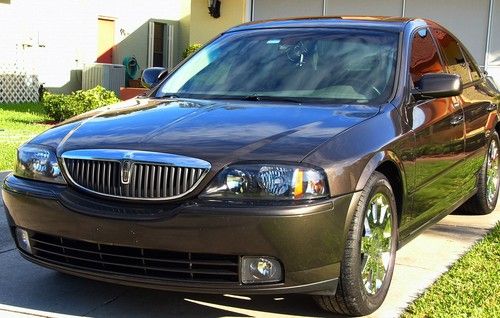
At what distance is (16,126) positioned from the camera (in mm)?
11828

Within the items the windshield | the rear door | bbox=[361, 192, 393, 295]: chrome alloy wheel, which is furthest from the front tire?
the windshield

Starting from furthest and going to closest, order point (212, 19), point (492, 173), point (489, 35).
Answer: point (212, 19), point (489, 35), point (492, 173)

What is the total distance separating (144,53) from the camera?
22.2m

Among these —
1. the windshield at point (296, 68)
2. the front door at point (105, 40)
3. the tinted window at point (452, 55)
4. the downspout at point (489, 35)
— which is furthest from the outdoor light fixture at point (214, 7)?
the windshield at point (296, 68)

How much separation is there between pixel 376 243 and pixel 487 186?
280 centimetres

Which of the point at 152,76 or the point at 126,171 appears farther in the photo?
the point at 152,76

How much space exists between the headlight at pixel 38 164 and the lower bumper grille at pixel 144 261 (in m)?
0.32

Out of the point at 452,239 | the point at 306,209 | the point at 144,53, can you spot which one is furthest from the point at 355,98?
the point at 144,53

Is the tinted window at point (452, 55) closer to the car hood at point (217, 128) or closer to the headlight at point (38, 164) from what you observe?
the car hood at point (217, 128)

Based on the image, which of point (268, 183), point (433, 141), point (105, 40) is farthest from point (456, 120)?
point (105, 40)

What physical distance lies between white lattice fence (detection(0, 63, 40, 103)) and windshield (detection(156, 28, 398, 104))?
13039 millimetres

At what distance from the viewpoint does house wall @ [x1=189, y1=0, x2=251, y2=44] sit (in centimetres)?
1436

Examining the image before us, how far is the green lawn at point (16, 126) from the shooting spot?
8.77 meters

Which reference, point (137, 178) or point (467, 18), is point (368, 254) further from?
point (467, 18)
